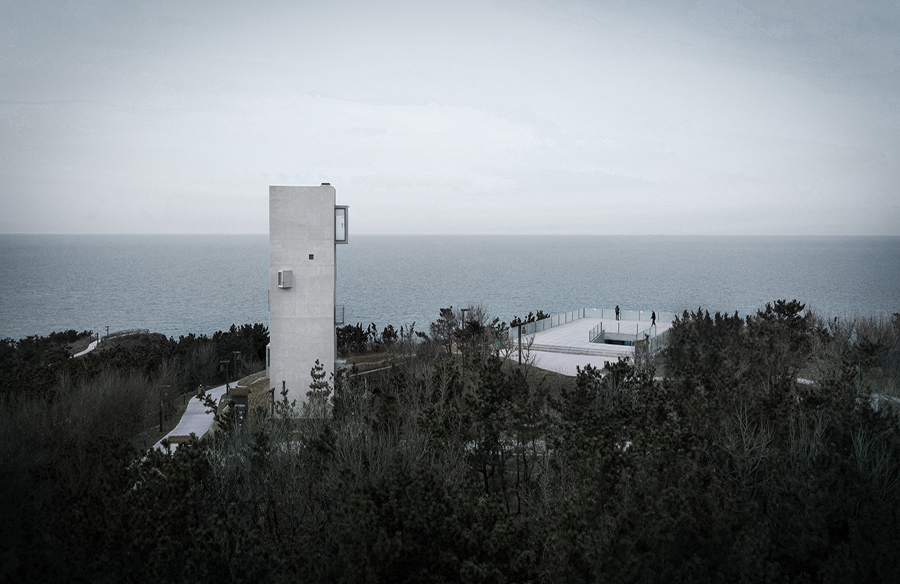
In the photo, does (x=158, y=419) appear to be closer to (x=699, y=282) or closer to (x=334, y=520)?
(x=334, y=520)

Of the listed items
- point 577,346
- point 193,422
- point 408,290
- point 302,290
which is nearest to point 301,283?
point 302,290

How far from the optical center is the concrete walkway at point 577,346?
28.1 m

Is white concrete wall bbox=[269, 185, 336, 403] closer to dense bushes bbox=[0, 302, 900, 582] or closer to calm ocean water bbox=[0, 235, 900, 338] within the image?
dense bushes bbox=[0, 302, 900, 582]

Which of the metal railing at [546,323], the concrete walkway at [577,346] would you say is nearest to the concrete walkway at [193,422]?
the concrete walkway at [577,346]

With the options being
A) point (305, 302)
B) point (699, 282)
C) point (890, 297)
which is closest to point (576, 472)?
point (305, 302)

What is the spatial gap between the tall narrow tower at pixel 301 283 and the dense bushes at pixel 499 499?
540 centimetres

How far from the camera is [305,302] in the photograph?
20453 millimetres

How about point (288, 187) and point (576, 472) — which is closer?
point (576, 472)

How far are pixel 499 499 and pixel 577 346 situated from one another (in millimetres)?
22700

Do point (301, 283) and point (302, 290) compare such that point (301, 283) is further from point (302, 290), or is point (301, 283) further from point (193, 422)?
point (193, 422)

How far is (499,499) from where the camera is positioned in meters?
9.08

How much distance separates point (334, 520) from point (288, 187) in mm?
13492

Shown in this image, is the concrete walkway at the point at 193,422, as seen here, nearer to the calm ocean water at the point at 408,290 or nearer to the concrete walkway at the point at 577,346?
the concrete walkway at the point at 577,346

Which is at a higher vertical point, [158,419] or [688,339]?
[688,339]
